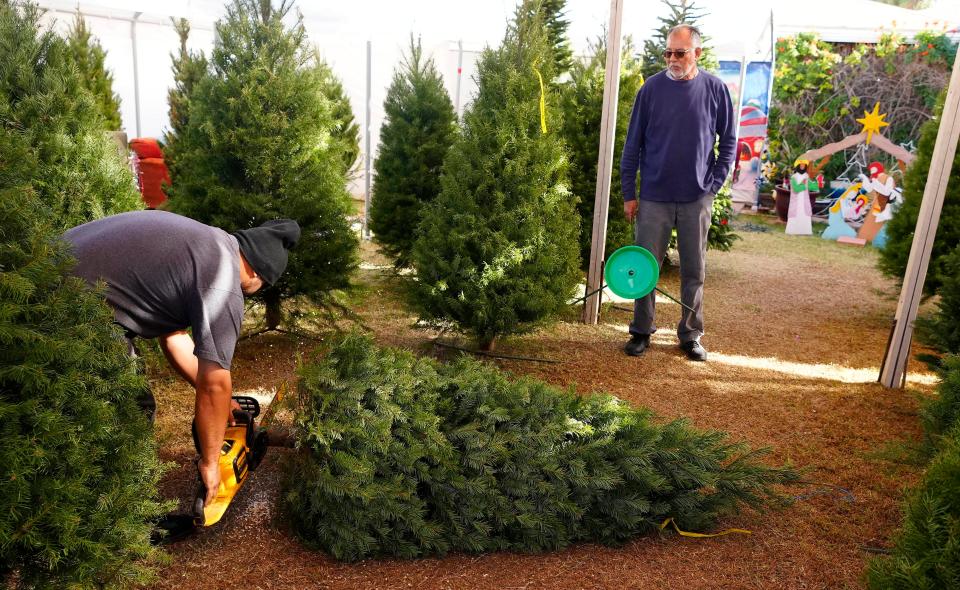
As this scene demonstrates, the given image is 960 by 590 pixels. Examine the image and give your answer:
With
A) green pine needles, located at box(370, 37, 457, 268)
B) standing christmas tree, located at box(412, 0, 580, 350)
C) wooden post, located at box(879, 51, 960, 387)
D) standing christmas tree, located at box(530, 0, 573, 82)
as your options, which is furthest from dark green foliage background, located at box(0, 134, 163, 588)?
standing christmas tree, located at box(530, 0, 573, 82)

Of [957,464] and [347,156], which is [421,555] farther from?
[347,156]

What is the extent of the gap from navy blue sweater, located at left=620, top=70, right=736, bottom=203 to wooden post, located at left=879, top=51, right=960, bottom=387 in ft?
4.11

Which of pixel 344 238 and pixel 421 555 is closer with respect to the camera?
pixel 421 555

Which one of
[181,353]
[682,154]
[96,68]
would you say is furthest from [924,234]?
[96,68]

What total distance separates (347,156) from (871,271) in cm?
720

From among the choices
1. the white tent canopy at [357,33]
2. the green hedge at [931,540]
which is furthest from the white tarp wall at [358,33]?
the green hedge at [931,540]

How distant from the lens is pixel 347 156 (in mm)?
9992

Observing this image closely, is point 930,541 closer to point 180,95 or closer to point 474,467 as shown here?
point 474,467

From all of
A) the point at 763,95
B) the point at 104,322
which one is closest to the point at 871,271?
the point at 763,95

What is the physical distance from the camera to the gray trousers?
505 centimetres

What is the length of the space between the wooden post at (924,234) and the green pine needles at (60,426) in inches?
180

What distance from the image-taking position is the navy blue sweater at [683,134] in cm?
492

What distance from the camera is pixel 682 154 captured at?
4.93 meters

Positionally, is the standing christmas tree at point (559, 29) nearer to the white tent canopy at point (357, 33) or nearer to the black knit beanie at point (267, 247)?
the white tent canopy at point (357, 33)
